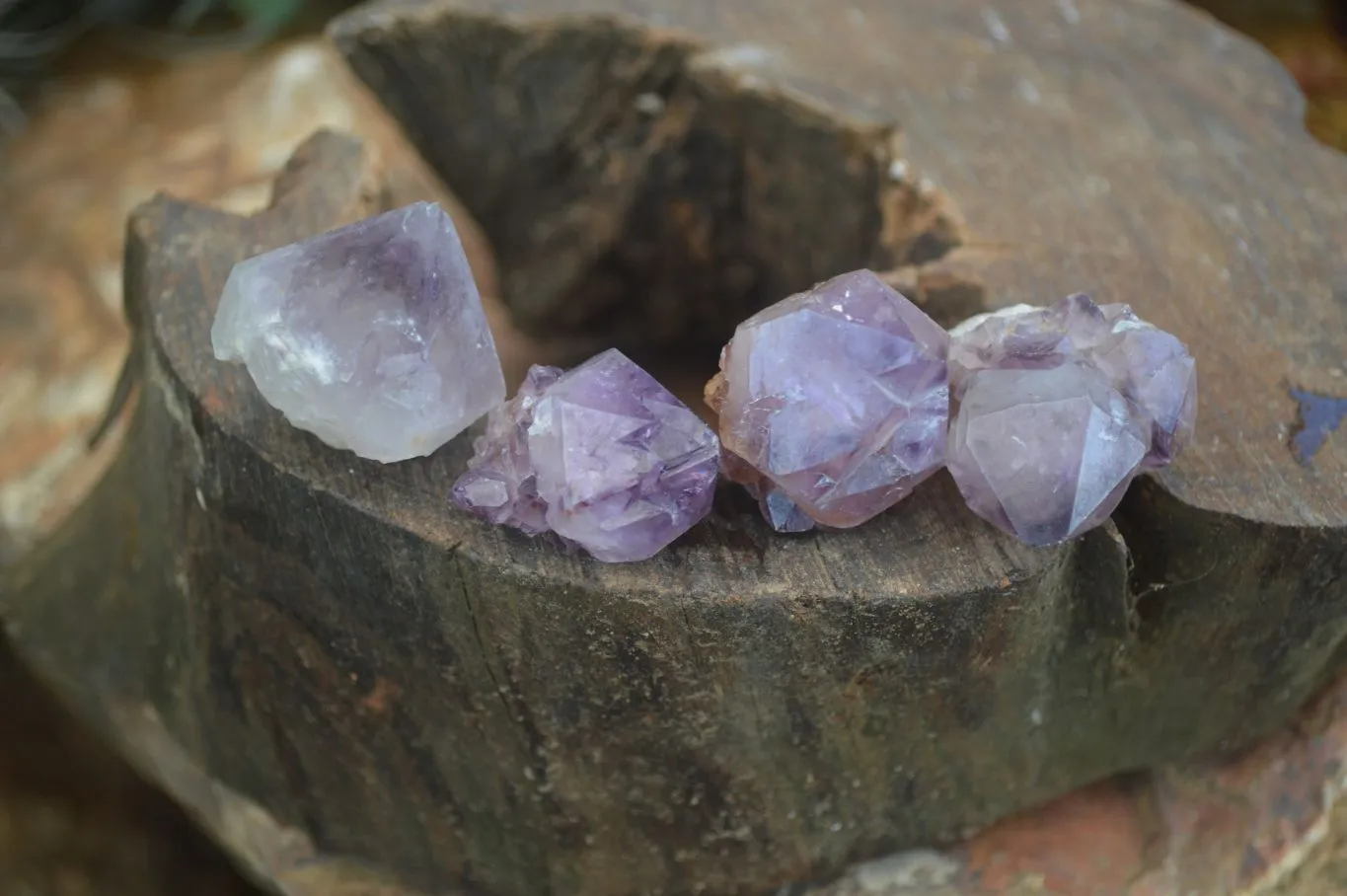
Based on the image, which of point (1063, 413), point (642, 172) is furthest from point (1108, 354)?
point (642, 172)

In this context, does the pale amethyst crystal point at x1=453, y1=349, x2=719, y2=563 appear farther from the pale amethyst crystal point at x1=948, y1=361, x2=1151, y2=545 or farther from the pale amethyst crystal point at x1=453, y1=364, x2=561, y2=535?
the pale amethyst crystal point at x1=948, y1=361, x2=1151, y2=545

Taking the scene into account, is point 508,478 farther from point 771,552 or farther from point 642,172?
point 642,172

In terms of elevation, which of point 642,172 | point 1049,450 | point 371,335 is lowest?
point 642,172

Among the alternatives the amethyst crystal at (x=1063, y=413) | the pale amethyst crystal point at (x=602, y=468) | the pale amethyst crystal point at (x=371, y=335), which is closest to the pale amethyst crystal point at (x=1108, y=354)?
the amethyst crystal at (x=1063, y=413)

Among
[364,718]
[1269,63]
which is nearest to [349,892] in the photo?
[364,718]

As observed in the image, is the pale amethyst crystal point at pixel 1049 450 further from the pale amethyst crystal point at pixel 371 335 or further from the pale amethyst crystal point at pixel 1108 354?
the pale amethyst crystal point at pixel 371 335

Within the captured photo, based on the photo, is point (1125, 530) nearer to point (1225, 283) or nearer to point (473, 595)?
point (1225, 283)

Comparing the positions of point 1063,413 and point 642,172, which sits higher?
point 1063,413

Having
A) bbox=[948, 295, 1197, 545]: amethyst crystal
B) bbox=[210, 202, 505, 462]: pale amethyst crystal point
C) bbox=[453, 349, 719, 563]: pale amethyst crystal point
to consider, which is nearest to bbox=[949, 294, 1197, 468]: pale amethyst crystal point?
bbox=[948, 295, 1197, 545]: amethyst crystal
